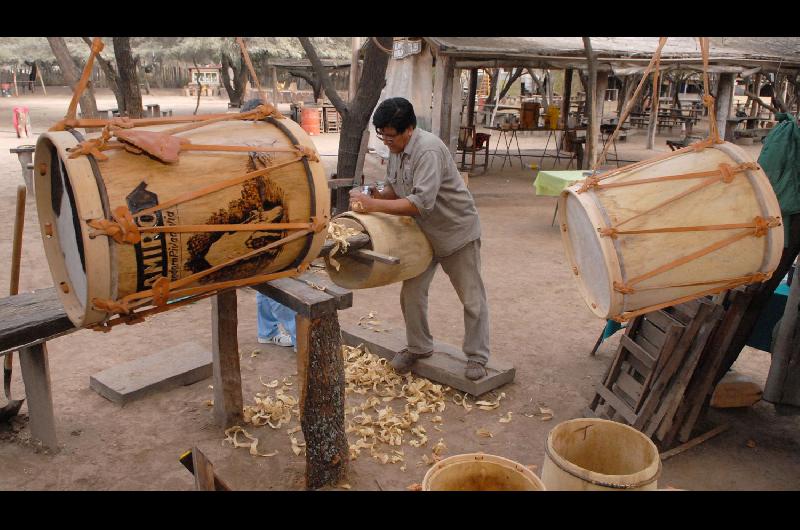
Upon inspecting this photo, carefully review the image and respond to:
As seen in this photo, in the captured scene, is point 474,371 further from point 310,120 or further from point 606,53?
point 310,120

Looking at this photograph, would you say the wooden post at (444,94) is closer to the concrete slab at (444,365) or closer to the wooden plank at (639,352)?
the concrete slab at (444,365)

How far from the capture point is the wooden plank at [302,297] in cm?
313

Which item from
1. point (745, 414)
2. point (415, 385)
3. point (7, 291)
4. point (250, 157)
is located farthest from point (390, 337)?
point (7, 291)

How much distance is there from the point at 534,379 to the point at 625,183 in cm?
224

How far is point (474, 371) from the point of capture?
15.0ft

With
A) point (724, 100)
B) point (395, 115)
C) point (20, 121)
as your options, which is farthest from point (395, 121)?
point (20, 121)

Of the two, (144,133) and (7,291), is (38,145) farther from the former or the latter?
(7,291)

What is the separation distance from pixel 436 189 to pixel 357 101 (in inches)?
190

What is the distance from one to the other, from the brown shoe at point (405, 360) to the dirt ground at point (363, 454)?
1.71 feet

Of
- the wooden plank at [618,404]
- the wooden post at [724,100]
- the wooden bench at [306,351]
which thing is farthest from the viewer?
the wooden post at [724,100]

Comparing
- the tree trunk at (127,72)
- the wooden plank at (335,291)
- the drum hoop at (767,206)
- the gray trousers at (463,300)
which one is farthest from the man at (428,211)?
the tree trunk at (127,72)

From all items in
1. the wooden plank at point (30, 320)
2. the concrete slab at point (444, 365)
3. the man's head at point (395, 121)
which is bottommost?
the concrete slab at point (444, 365)

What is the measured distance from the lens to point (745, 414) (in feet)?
14.4
